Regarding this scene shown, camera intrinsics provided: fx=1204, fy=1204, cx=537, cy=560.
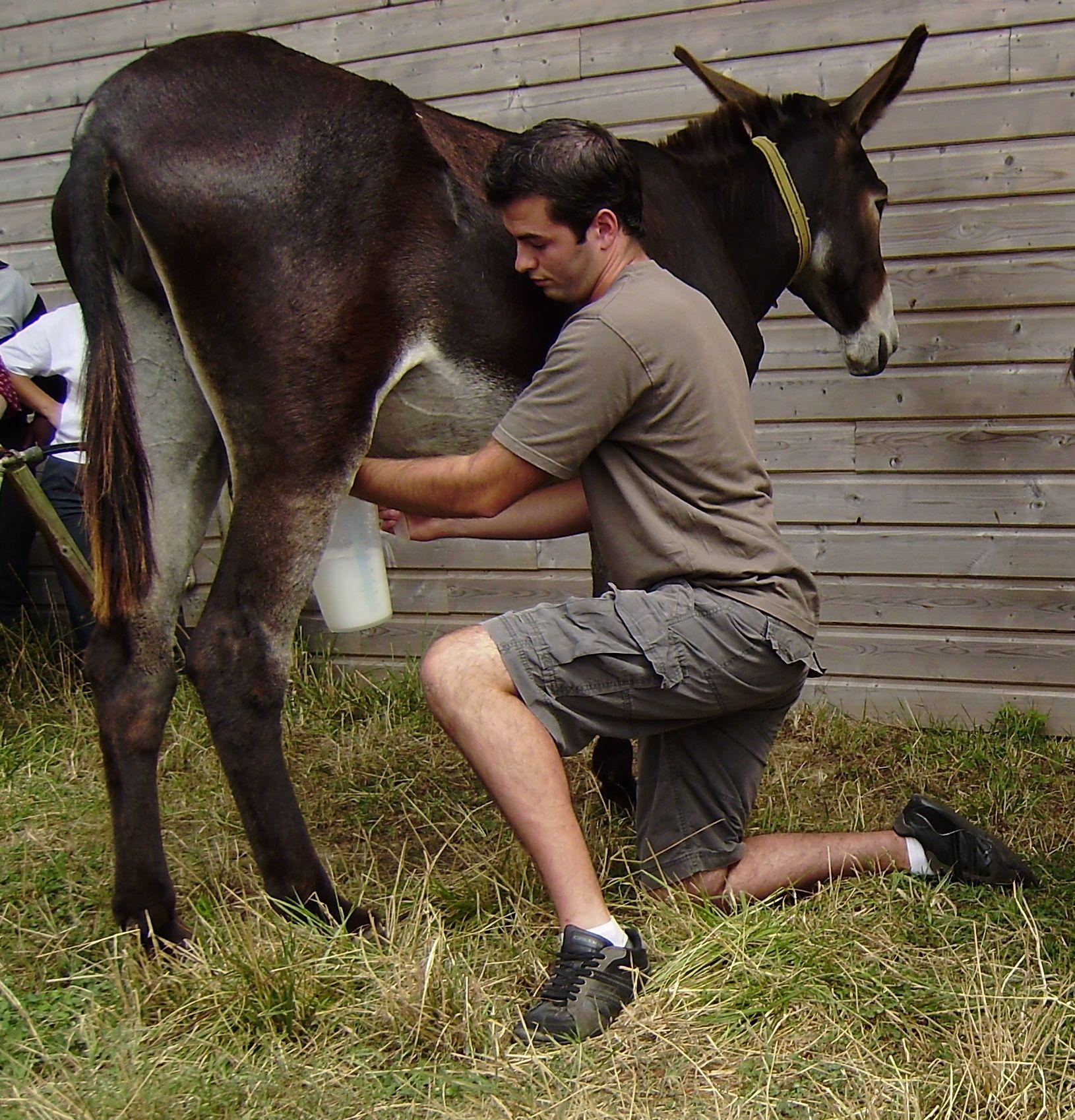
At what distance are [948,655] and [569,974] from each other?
2.57 meters

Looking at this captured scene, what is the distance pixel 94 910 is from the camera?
9.85 feet

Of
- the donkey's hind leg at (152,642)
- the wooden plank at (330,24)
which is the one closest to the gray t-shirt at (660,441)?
the donkey's hind leg at (152,642)

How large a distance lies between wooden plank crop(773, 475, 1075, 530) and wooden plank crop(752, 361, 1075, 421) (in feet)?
0.77

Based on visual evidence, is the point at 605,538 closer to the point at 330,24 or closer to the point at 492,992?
the point at 492,992

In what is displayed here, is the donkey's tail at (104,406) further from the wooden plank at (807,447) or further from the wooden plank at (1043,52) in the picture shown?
the wooden plank at (1043,52)

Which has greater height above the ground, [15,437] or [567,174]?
[567,174]

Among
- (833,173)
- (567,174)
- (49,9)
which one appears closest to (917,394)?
(833,173)

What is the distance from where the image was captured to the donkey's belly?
295 cm

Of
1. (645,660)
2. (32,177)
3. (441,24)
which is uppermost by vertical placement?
(441,24)

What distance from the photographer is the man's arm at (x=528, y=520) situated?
2.92 meters

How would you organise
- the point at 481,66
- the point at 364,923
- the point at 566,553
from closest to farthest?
1. the point at 364,923
2. the point at 481,66
3. the point at 566,553

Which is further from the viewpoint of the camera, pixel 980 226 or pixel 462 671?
pixel 980 226

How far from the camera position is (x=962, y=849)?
9.82ft

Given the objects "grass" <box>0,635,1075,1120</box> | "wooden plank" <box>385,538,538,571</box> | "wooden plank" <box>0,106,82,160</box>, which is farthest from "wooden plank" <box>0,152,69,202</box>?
"grass" <box>0,635,1075,1120</box>
